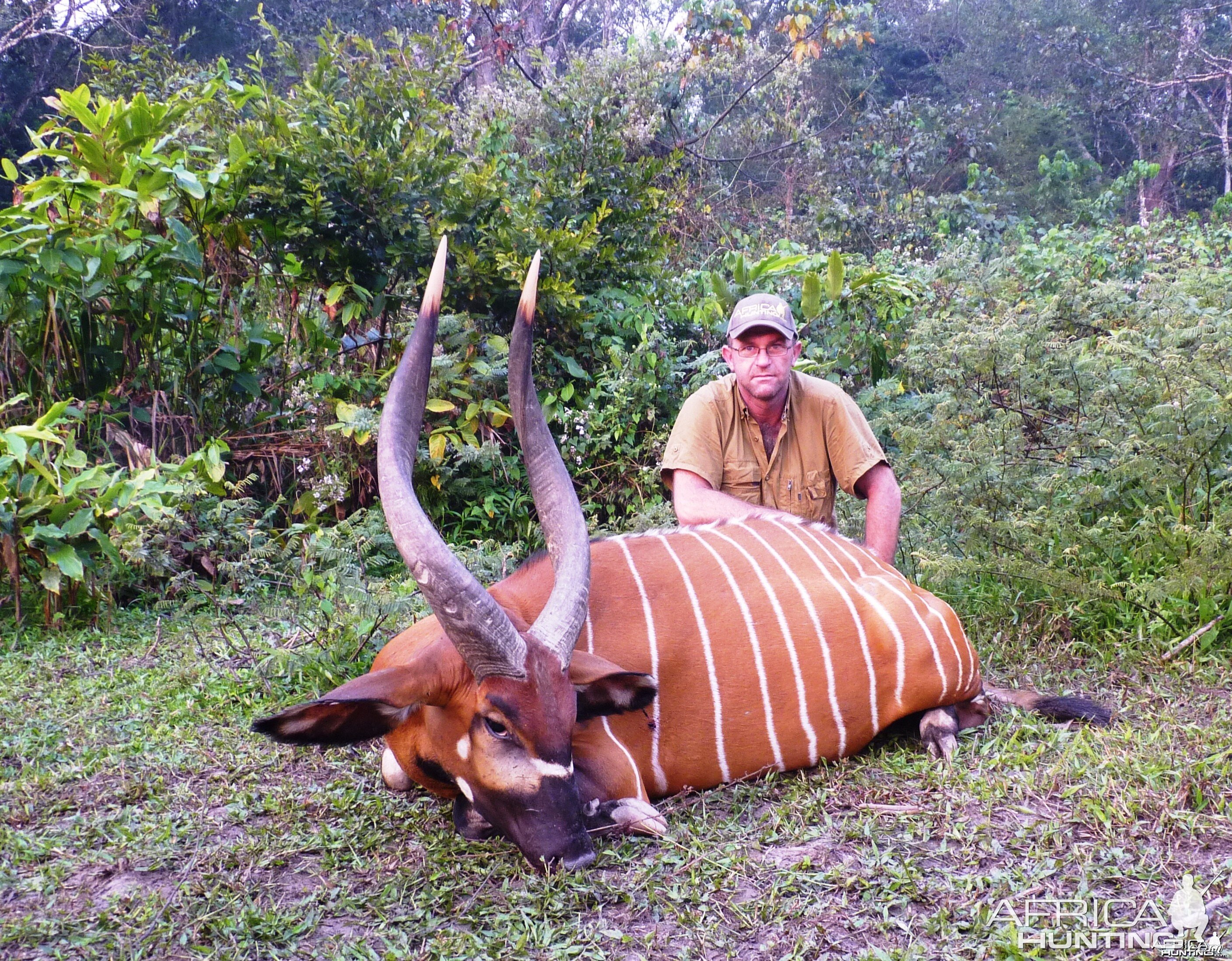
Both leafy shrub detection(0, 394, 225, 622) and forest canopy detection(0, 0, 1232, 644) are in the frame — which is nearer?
forest canopy detection(0, 0, 1232, 644)

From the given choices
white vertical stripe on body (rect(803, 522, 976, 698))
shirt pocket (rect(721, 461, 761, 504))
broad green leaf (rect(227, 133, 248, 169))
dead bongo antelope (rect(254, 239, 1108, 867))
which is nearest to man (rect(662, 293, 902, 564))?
shirt pocket (rect(721, 461, 761, 504))

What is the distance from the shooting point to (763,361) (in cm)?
400

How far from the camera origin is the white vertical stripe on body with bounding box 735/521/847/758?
123 inches

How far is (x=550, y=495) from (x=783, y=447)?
1.56m

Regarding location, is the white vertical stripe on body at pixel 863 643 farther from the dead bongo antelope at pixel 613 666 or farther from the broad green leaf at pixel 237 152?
the broad green leaf at pixel 237 152

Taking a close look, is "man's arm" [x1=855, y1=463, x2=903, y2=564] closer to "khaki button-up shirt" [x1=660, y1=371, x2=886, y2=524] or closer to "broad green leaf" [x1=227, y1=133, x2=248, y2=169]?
"khaki button-up shirt" [x1=660, y1=371, x2=886, y2=524]

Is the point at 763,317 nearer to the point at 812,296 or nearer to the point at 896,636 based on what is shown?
the point at 896,636

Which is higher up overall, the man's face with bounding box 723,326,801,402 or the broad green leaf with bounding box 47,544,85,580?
the man's face with bounding box 723,326,801,402

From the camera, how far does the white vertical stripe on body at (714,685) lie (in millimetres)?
3002

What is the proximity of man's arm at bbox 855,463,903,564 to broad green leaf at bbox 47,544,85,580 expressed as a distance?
130 inches

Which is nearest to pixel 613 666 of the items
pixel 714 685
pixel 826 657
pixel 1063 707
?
pixel 714 685

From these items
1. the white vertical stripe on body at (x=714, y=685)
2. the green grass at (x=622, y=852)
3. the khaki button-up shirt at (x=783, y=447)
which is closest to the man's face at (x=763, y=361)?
the khaki button-up shirt at (x=783, y=447)

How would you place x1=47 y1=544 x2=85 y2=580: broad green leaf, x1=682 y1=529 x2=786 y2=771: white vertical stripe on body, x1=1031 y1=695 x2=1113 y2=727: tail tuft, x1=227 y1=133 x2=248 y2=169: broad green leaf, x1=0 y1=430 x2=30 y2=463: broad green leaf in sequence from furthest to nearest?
x1=227 y1=133 x2=248 y2=169: broad green leaf, x1=47 y1=544 x2=85 y2=580: broad green leaf, x1=0 y1=430 x2=30 y2=463: broad green leaf, x1=1031 y1=695 x2=1113 y2=727: tail tuft, x1=682 y1=529 x2=786 y2=771: white vertical stripe on body

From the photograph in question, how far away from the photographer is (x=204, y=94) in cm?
577
